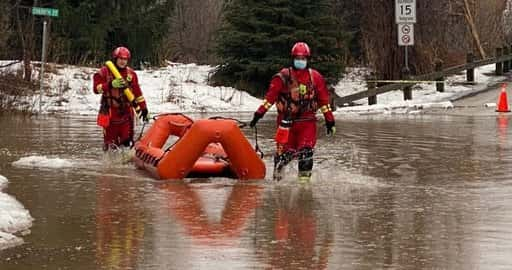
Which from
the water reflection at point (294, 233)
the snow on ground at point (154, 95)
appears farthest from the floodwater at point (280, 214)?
the snow on ground at point (154, 95)

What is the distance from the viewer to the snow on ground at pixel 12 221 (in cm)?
764

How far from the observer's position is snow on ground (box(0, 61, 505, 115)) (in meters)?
27.8

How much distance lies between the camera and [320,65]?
32.2 meters

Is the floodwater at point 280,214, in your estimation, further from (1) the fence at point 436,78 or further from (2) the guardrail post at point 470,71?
(2) the guardrail post at point 470,71

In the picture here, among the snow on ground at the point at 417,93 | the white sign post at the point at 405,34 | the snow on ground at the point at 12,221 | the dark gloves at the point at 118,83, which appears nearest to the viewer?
the snow on ground at the point at 12,221

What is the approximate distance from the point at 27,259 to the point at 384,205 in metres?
4.10

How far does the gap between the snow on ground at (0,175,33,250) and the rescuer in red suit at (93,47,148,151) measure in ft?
14.7

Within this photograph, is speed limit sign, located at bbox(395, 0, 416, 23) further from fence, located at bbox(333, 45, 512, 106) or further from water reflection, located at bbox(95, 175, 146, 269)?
water reflection, located at bbox(95, 175, 146, 269)

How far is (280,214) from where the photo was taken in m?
9.25

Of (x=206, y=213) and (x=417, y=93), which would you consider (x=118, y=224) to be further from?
(x=417, y=93)

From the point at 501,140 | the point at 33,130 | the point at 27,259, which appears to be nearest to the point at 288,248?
the point at 27,259

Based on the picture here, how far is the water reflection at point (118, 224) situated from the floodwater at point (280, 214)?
0.05 ft

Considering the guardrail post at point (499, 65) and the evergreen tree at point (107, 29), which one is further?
the guardrail post at point (499, 65)

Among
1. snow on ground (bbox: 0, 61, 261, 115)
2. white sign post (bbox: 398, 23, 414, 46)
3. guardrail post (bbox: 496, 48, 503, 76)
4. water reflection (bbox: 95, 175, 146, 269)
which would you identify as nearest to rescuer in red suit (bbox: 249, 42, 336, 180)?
water reflection (bbox: 95, 175, 146, 269)
